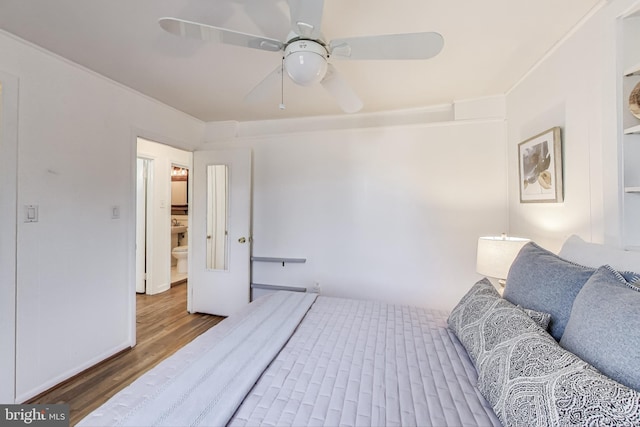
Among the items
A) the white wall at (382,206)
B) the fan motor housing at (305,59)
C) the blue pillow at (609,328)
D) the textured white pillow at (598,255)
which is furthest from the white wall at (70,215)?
the textured white pillow at (598,255)

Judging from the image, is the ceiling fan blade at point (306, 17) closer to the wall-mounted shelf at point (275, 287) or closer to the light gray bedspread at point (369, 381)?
the light gray bedspread at point (369, 381)

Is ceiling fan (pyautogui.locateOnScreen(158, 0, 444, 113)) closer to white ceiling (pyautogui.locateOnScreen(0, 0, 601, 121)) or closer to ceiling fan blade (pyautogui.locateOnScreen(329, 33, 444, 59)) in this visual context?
ceiling fan blade (pyautogui.locateOnScreen(329, 33, 444, 59))

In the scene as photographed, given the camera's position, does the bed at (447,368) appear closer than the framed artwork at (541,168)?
Yes

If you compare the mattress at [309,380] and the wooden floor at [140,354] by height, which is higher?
the mattress at [309,380]

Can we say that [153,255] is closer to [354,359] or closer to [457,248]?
[354,359]

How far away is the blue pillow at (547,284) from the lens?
1.11 metres

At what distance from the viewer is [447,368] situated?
117 cm

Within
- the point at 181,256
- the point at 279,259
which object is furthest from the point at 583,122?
the point at 181,256

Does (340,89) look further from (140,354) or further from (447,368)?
(140,354)

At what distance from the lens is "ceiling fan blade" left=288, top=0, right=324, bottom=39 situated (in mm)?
1006

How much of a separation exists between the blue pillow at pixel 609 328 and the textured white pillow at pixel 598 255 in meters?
0.21

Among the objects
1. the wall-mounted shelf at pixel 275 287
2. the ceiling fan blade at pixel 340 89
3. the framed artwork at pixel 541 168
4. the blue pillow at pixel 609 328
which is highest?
the ceiling fan blade at pixel 340 89

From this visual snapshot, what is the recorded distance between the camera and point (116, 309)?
2344mm

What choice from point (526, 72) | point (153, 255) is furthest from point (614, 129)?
point (153, 255)
